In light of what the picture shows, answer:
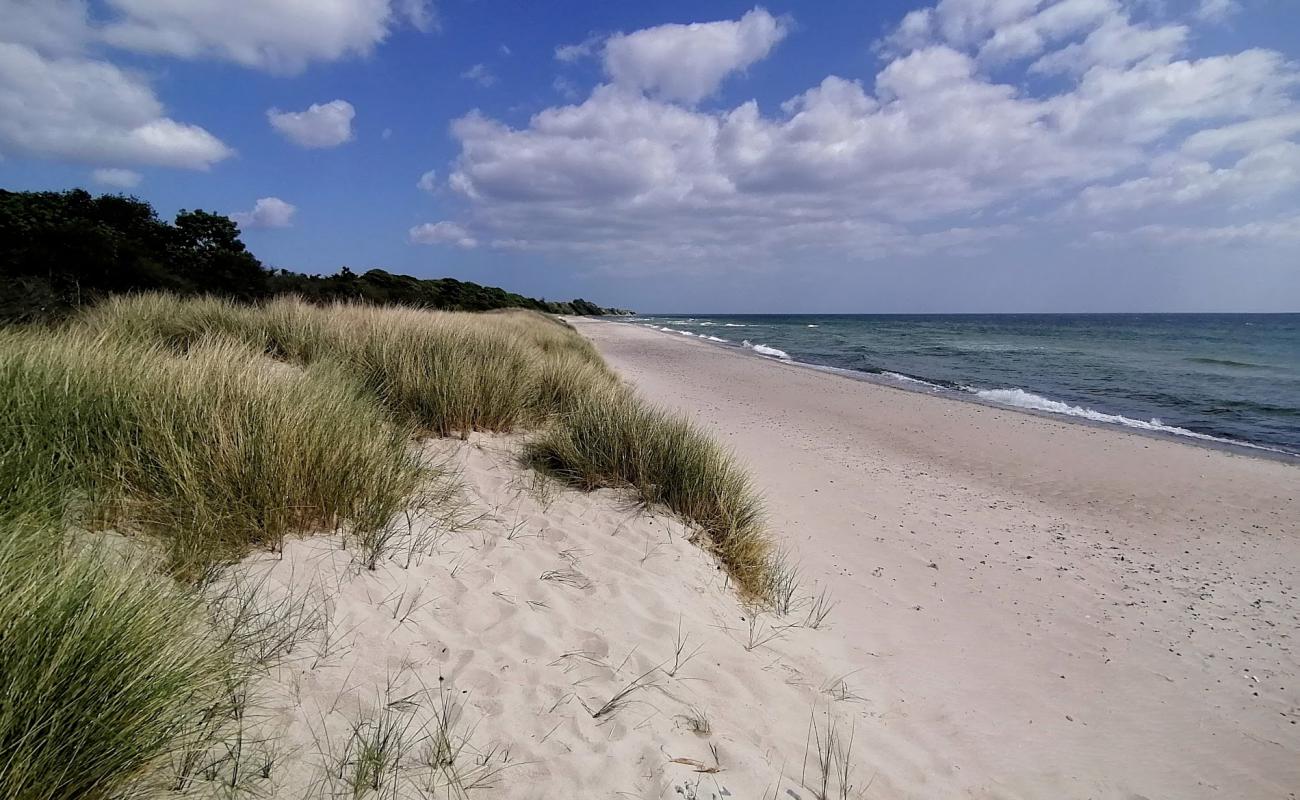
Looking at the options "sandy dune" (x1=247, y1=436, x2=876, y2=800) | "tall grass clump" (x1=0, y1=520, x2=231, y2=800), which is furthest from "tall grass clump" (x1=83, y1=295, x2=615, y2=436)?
"tall grass clump" (x1=0, y1=520, x2=231, y2=800)

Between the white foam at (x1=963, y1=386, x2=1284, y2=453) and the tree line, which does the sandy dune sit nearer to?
the tree line

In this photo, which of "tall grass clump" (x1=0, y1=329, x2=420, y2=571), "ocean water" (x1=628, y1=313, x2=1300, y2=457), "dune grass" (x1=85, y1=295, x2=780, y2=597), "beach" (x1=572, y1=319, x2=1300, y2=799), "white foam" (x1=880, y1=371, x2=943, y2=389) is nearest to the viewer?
"tall grass clump" (x1=0, y1=329, x2=420, y2=571)

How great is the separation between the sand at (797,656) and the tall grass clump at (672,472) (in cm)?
27

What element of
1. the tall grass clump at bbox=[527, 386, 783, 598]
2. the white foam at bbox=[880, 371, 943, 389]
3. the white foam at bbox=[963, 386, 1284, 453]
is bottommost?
the white foam at bbox=[963, 386, 1284, 453]

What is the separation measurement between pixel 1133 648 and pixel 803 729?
3.02 metres

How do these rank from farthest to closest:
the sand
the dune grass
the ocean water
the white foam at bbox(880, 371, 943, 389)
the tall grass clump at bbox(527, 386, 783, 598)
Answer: the white foam at bbox(880, 371, 943, 389)
the ocean water
the dune grass
the tall grass clump at bbox(527, 386, 783, 598)
the sand

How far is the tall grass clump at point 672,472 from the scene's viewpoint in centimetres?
479

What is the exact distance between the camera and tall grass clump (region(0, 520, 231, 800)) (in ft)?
5.16

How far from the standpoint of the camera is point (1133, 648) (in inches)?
166

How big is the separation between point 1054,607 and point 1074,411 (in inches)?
486

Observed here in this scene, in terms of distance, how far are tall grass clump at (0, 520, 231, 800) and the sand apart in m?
0.33

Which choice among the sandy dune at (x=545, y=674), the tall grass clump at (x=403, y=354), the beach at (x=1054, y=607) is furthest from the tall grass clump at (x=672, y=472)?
the tall grass clump at (x=403, y=354)

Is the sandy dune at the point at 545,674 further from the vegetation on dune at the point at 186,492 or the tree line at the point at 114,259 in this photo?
the tree line at the point at 114,259

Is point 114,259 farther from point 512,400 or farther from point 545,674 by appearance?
point 545,674
